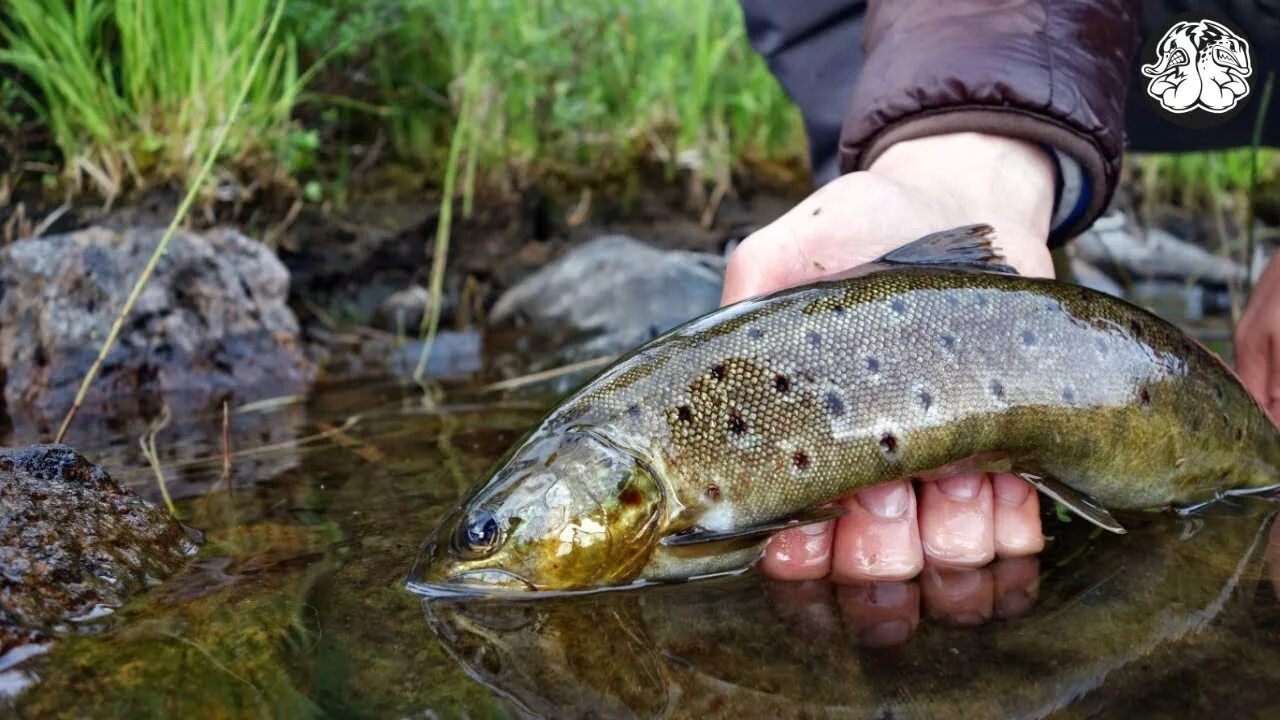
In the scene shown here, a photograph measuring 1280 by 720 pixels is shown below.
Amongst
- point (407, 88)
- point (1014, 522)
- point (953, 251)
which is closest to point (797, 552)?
point (1014, 522)

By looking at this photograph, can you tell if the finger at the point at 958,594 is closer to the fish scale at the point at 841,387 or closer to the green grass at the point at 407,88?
the fish scale at the point at 841,387

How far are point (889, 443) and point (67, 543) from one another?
68.0 inches

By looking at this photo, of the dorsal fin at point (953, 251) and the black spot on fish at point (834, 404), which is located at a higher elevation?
the dorsal fin at point (953, 251)

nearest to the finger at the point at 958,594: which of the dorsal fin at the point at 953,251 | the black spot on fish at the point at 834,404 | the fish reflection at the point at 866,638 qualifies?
the fish reflection at the point at 866,638

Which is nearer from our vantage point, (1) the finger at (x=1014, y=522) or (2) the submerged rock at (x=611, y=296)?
(1) the finger at (x=1014, y=522)

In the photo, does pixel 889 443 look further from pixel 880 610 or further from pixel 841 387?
pixel 880 610

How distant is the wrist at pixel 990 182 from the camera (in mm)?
2707

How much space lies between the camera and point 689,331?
7.72 ft

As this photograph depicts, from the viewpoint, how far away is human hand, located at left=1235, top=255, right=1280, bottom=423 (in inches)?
121

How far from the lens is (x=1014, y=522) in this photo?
2.38m

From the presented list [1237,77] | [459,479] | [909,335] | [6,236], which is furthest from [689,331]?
[6,236]

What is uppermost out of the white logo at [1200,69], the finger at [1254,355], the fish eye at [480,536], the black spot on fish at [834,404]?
the white logo at [1200,69]

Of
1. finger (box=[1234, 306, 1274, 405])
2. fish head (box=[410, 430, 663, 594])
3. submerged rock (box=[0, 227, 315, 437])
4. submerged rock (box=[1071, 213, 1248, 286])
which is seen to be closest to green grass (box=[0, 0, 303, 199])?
submerged rock (box=[0, 227, 315, 437])

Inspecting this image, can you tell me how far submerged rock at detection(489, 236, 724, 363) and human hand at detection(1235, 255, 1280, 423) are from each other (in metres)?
3.05
